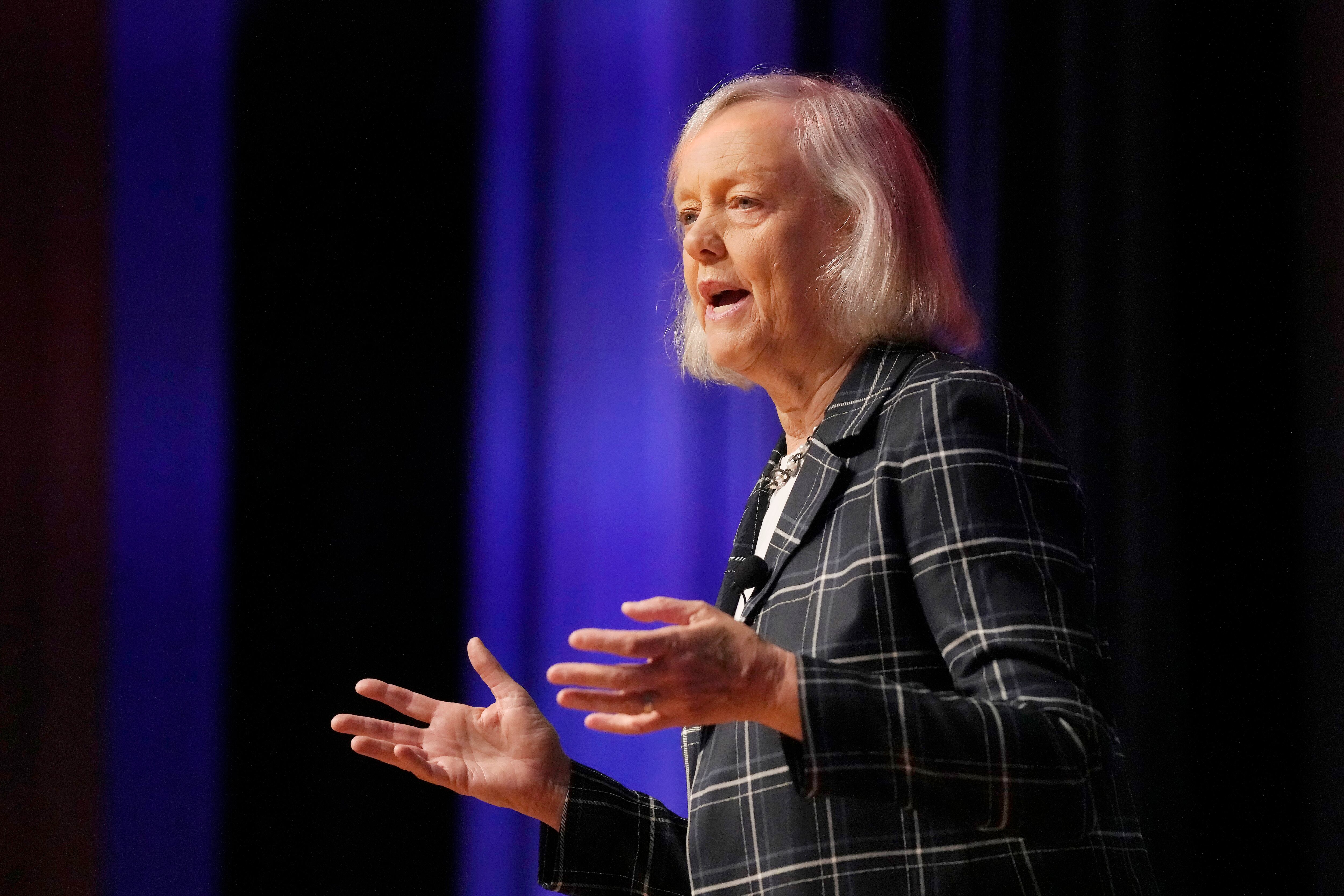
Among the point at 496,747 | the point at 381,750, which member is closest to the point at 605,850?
the point at 496,747

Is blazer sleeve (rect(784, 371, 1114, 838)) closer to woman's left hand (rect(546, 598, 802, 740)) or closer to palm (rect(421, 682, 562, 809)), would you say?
woman's left hand (rect(546, 598, 802, 740))

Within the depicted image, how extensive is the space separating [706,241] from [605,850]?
2.44 ft

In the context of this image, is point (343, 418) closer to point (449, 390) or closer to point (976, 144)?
point (449, 390)

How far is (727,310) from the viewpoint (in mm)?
1452

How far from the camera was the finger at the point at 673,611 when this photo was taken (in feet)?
2.85

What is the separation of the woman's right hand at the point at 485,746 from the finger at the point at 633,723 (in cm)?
49

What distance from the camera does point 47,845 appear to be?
6.04 feet

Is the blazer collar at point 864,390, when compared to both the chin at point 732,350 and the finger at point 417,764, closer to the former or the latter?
the chin at point 732,350

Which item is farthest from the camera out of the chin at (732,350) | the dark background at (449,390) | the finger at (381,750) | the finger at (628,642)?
the dark background at (449,390)

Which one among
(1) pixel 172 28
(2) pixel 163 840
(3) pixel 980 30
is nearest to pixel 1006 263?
(3) pixel 980 30

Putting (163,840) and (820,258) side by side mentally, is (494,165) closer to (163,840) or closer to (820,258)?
(820,258)

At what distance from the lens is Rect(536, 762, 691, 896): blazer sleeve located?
4.54ft

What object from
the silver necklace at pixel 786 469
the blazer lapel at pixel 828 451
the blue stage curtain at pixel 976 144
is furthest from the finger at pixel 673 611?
the blue stage curtain at pixel 976 144

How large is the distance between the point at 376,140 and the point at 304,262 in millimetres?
272
